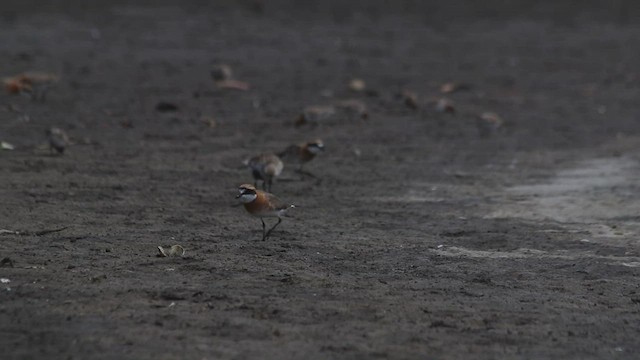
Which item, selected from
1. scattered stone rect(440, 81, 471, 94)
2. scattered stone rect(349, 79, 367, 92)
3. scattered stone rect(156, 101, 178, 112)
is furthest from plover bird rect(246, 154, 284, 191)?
scattered stone rect(440, 81, 471, 94)

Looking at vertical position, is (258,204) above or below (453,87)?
above

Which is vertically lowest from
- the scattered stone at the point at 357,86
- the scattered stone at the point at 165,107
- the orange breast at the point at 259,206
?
the scattered stone at the point at 165,107

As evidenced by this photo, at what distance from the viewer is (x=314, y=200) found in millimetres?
12305

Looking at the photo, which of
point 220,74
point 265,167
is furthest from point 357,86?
point 265,167

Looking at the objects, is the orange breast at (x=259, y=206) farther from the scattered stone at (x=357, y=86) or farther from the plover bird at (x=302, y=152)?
the scattered stone at (x=357, y=86)

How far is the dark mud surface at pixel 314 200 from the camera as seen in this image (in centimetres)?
757

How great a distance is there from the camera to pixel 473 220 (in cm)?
1160

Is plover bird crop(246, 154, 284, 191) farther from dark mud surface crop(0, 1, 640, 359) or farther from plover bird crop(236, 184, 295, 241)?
plover bird crop(236, 184, 295, 241)

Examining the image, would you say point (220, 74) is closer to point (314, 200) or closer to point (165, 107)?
point (165, 107)

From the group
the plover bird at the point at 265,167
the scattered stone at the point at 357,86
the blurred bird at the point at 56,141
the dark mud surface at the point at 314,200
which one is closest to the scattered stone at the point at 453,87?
the dark mud surface at the point at 314,200

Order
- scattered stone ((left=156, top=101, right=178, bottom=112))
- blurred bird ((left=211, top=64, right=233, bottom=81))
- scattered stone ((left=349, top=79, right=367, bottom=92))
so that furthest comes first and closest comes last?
scattered stone ((left=349, top=79, right=367, bottom=92)) < blurred bird ((left=211, top=64, right=233, bottom=81)) < scattered stone ((left=156, top=101, right=178, bottom=112))

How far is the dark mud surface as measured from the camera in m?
7.57

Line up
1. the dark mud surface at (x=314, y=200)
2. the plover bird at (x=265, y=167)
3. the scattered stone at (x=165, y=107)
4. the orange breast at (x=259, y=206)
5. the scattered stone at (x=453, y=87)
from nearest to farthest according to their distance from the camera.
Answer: the dark mud surface at (x=314, y=200)
the orange breast at (x=259, y=206)
the plover bird at (x=265, y=167)
the scattered stone at (x=165, y=107)
the scattered stone at (x=453, y=87)

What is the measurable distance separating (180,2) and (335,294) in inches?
796
